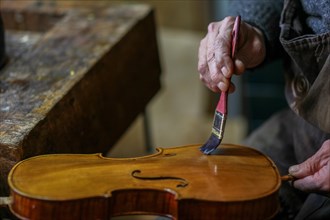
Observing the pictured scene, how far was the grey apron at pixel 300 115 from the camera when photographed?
1.00 meters

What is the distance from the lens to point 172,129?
221 cm

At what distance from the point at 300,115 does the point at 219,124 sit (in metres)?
0.18

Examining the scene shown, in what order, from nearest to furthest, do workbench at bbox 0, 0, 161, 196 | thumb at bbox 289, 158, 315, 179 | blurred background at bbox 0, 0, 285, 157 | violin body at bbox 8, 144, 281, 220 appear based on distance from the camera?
violin body at bbox 8, 144, 281, 220, thumb at bbox 289, 158, 315, 179, workbench at bbox 0, 0, 161, 196, blurred background at bbox 0, 0, 285, 157

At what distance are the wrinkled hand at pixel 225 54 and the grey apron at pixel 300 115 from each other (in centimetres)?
6

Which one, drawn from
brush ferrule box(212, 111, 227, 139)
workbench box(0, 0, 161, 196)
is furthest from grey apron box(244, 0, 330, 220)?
workbench box(0, 0, 161, 196)

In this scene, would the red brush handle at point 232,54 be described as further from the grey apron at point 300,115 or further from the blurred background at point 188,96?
the blurred background at point 188,96

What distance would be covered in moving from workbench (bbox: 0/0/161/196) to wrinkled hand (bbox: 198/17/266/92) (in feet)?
0.87

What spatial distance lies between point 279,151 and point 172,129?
3.47 feet

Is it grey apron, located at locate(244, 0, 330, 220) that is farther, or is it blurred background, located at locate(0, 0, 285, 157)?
blurred background, located at locate(0, 0, 285, 157)

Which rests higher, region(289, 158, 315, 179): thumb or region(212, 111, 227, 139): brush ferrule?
region(212, 111, 227, 139): brush ferrule

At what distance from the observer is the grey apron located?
1.00m

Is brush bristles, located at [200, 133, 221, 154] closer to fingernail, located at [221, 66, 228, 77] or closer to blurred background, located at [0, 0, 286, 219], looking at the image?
fingernail, located at [221, 66, 228, 77]

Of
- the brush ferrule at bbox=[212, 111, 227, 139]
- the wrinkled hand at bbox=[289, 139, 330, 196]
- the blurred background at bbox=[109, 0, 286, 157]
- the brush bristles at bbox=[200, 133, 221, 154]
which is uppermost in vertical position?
Answer: the brush ferrule at bbox=[212, 111, 227, 139]

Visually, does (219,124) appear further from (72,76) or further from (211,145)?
(72,76)
